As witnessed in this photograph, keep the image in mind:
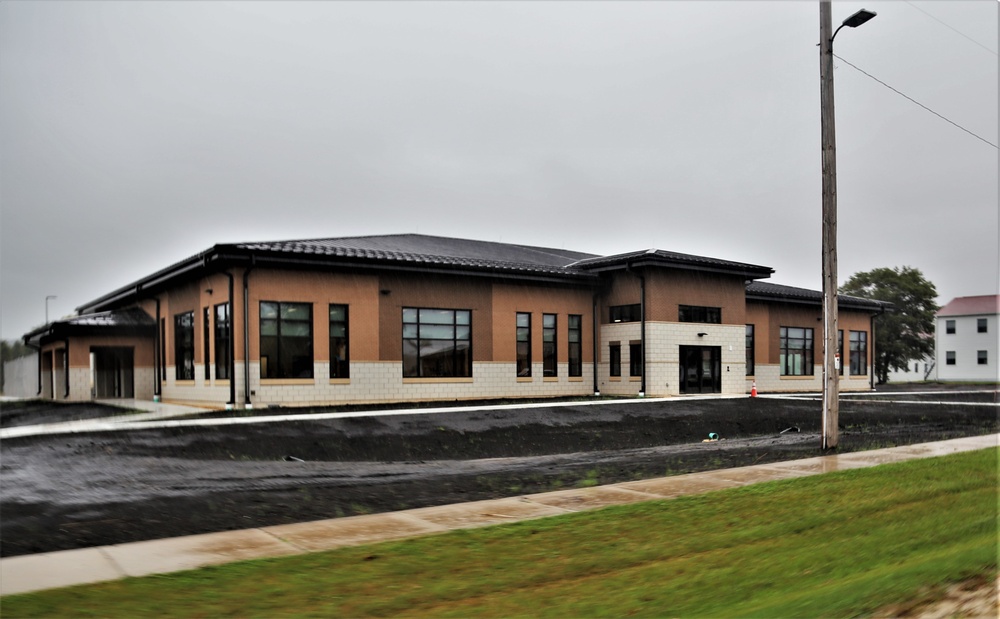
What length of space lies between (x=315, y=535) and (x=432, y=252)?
24.4m

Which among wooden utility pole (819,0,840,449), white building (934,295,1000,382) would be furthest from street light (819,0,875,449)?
white building (934,295,1000,382)

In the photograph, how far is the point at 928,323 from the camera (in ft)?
214

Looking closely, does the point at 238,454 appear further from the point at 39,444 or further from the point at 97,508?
the point at 97,508

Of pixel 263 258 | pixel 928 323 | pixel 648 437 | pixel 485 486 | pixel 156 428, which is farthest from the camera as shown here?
pixel 928 323

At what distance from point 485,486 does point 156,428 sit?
9.49 metres

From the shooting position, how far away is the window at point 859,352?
1761 inches

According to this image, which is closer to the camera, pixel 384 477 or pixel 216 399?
pixel 384 477

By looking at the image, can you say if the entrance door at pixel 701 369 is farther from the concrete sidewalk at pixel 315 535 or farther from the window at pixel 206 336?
the concrete sidewalk at pixel 315 535

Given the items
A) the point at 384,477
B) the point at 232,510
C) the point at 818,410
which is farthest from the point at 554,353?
the point at 232,510

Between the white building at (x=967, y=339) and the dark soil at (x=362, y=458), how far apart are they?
56781mm

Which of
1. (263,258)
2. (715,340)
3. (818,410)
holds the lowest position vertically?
(818,410)

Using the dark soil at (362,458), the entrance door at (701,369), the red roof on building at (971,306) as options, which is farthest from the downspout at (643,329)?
the red roof on building at (971,306)

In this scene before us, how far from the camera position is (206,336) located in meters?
27.4

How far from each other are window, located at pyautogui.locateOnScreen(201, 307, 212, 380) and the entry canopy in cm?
571
